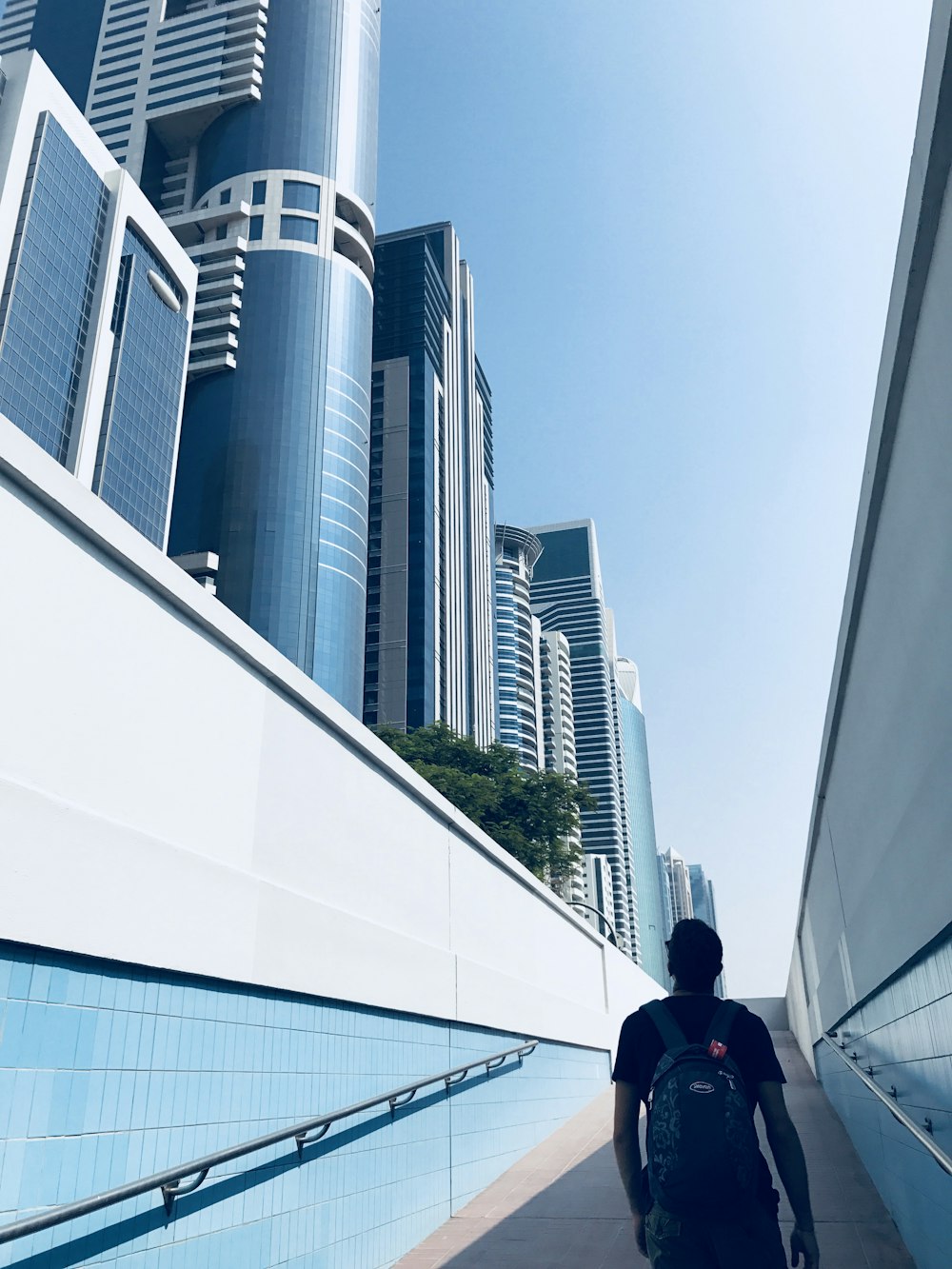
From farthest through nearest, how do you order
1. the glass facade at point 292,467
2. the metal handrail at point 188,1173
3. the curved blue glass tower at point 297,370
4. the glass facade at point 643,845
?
the glass facade at point 643,845, the curved blue glass tower at point 297,370, the glass facade at point 292,467, the metal handrail at point 188,1173

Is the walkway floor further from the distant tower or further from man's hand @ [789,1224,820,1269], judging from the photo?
the distant tower

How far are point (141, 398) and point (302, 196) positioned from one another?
1081 inches

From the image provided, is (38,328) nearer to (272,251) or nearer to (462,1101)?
(272,251)

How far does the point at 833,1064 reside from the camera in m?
11.9

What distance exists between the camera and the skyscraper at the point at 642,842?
166 metres

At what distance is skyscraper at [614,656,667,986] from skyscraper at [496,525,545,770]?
42.0m

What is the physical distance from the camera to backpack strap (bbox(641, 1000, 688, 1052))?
2.94m

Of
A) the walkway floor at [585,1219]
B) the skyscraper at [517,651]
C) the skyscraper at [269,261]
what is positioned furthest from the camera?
the skyscraper at [517,651]

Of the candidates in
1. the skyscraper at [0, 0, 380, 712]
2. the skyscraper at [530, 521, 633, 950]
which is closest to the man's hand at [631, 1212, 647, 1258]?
the skyscraper at [0, 0, 380, 712]

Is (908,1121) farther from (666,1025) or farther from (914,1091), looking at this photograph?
(666,1025)

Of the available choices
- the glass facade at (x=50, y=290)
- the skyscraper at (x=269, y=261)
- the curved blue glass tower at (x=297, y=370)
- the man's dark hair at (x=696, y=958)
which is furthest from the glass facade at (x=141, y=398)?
the man's dark hair at (x=696, y=958)

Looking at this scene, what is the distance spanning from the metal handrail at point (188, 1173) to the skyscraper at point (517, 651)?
373 feet

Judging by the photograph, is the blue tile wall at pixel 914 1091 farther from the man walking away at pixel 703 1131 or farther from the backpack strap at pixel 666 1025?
the backpack strap at pixel 666 1025

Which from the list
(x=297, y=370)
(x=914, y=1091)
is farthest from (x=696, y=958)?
(x=297, y=370)
